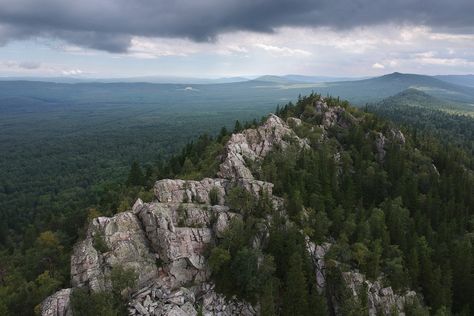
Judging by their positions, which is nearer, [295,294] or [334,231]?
[295,294]

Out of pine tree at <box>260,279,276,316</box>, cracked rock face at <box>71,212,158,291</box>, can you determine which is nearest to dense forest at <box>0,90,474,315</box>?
pine tree at <box>260,279,276,316</box>


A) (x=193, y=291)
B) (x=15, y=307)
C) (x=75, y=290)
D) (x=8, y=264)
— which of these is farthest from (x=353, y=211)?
(x=8, y=264)

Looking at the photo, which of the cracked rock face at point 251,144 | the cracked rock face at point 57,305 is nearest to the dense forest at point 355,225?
the cracked rock face at point 251,144

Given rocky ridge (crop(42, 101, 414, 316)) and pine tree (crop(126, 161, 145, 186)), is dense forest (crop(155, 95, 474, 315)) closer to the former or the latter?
rocky ridge (crop(42, 101, 414, 316))

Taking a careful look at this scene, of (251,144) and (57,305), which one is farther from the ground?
(251,144)

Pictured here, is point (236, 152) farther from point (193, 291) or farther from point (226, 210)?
point (193, 291)

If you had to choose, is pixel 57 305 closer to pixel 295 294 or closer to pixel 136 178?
pixel 295 294

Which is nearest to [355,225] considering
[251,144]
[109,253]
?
[251,144]
